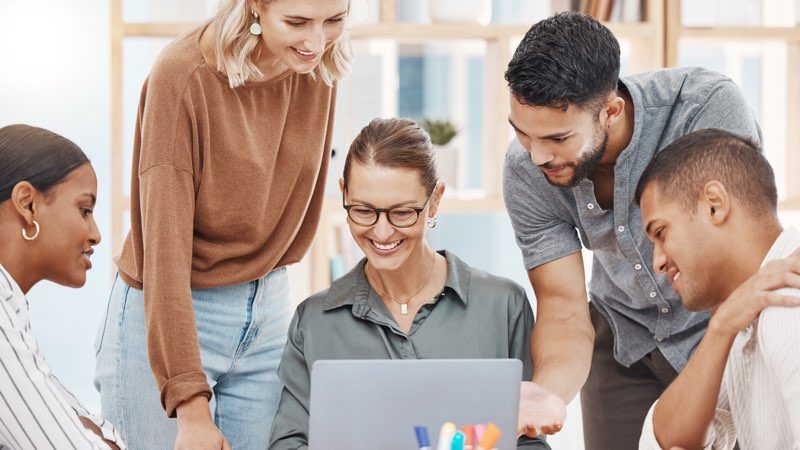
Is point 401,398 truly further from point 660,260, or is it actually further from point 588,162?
point 588,162

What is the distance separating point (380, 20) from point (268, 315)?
48.9 inches

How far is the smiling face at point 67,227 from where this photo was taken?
62.7 inches

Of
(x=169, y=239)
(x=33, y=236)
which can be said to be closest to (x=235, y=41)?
(x=169, y=239)

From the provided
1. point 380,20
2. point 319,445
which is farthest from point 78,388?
point 319,445

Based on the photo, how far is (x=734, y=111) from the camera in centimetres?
177

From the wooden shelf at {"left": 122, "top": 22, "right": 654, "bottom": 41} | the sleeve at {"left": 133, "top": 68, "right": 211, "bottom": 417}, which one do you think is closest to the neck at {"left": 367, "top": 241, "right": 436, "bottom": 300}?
the sleeve at {"left": 133, "top": 68, "right": 211, "bottom": 417}

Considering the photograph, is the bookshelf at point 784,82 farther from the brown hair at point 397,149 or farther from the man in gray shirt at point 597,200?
the brown hair at point 397,149

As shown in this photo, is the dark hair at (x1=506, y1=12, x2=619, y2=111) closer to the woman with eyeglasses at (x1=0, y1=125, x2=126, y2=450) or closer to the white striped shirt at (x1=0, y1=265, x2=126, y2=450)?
the woman with eyeglasses at (x1=0, y1=125, x2=126, y2=450)

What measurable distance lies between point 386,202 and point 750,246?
0.65 meters

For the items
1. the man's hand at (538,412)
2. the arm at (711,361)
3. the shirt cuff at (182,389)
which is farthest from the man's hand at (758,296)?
the shirt cuff at (182,389)

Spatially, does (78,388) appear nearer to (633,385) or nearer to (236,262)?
(236,262)

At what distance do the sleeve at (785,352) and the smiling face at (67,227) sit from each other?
1092mm

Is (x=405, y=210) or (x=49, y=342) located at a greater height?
(x=405, y=210)

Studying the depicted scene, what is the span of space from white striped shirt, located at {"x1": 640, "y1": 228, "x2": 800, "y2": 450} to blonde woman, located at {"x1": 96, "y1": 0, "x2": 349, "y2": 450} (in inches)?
30.7
